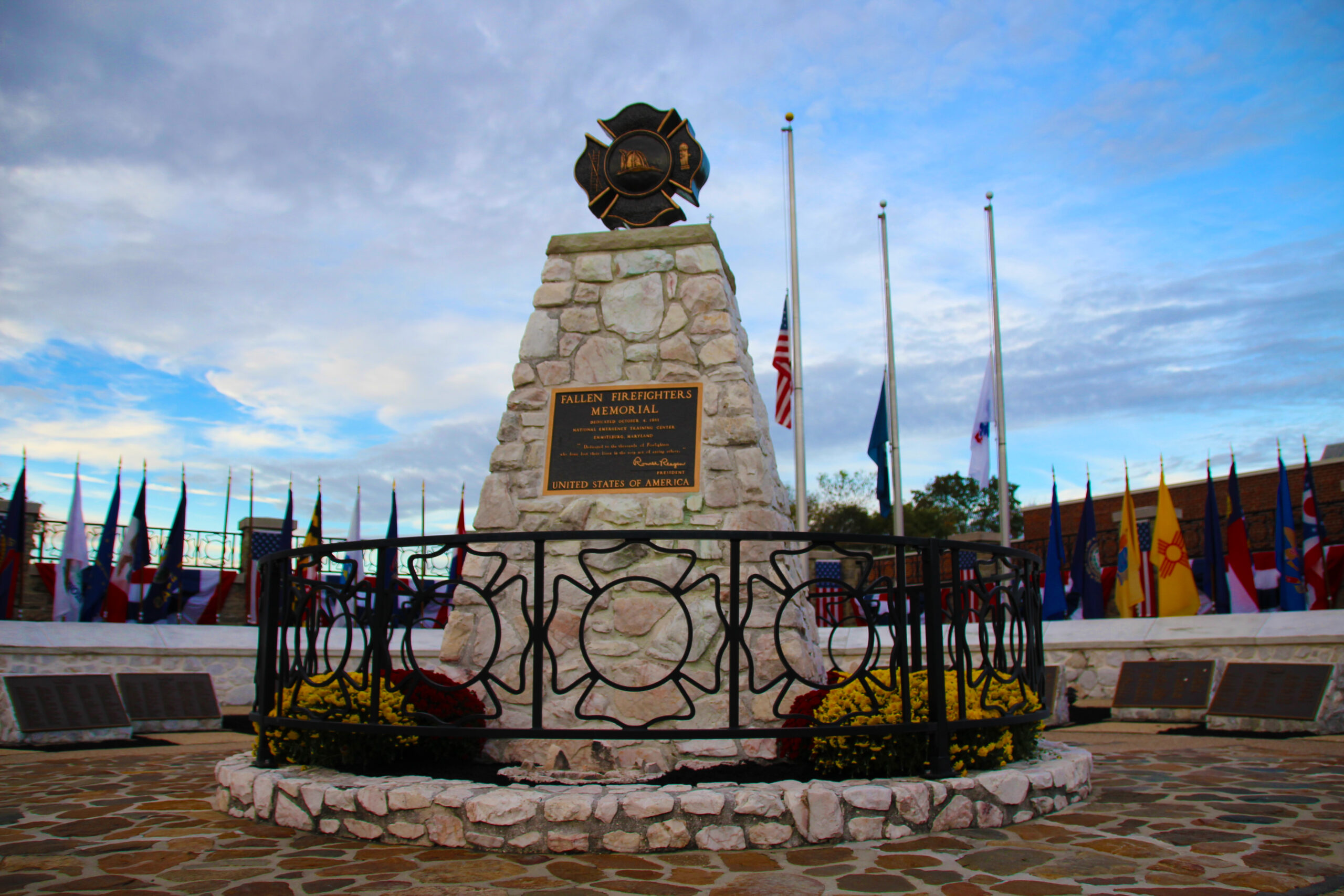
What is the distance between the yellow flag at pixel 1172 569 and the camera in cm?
1220

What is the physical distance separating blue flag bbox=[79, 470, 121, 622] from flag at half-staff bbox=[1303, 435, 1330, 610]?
15940 mm

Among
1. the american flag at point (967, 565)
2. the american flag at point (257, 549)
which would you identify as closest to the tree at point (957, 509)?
the american flag at point (967, 565)

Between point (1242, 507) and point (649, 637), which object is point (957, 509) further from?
point (649, 637)

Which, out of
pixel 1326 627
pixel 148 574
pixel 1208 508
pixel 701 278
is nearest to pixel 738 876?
pixel 701 278

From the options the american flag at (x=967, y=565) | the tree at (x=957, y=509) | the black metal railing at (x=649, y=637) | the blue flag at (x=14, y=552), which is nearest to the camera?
the black metal railing at (x=649, y=637)

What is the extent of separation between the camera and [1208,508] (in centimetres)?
1274

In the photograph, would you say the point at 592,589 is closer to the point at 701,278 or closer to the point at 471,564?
the point at 471,564

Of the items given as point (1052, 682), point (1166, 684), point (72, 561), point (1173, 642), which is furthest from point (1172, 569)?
point (72, 561)

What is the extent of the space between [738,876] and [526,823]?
0.88 metres

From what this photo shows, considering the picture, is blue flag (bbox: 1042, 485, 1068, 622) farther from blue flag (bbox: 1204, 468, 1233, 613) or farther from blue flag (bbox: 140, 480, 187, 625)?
blue flag (bbox: 140, 480, 187, 625)

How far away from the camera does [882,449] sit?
13.9 meters

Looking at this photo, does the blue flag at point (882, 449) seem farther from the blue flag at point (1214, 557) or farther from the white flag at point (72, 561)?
the white flag at point (72, 561)

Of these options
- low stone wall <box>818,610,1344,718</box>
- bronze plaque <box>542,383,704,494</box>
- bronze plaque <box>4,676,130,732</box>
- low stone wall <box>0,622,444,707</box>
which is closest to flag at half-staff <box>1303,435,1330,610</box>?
low stone wall <box>818,610,1344,718</box>

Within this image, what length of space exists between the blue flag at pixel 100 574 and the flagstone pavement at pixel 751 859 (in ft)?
28.2
